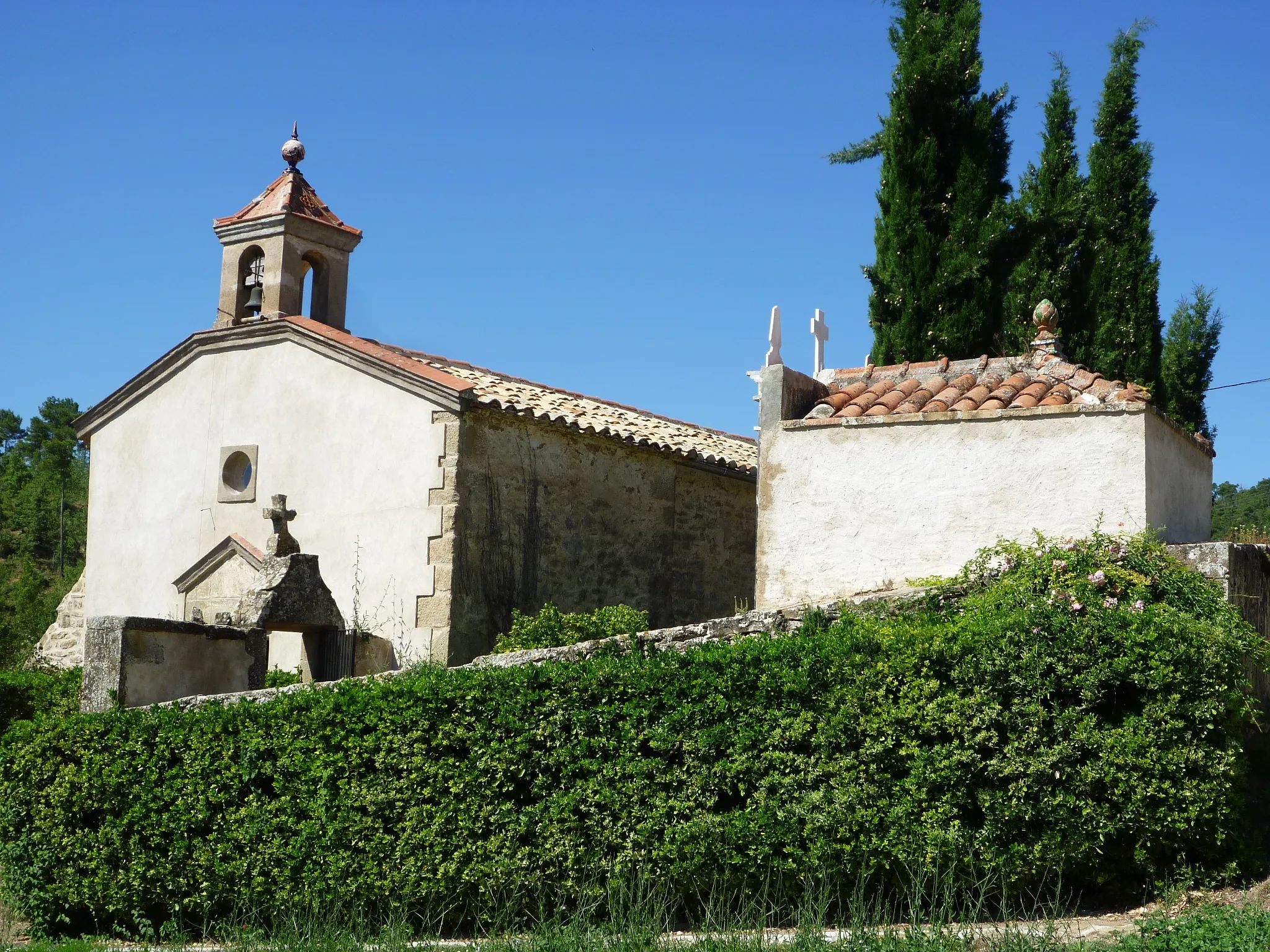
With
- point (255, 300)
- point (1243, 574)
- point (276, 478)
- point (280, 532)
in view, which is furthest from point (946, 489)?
point (255, 300)

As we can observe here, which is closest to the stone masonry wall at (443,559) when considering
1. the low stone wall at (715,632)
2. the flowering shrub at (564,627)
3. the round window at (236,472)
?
the flowering shrub at (564,627)

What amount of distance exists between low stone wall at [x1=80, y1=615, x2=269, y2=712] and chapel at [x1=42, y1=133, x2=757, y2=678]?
0.84m

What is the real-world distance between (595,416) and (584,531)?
184 cm

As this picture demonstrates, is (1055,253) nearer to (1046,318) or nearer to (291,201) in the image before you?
(1046,318)

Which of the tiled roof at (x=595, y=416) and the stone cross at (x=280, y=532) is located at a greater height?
the tiled roof at (x=595, y=416)

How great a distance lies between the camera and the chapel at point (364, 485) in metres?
14.9

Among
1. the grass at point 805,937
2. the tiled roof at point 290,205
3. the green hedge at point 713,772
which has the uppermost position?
the tiled roof at point 290,205

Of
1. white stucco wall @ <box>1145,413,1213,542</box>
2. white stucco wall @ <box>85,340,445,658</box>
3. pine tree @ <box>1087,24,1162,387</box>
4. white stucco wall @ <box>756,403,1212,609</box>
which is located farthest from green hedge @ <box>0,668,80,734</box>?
pine tree @ <box>1087,24,1162,387</box>

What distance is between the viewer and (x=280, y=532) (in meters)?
14.7

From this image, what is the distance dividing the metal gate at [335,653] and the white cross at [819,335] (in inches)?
251

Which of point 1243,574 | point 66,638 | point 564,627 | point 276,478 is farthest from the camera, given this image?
point 66,638

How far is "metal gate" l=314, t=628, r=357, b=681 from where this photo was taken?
1472 centimetres

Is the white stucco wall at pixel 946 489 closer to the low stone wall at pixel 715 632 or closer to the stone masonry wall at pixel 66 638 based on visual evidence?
the low stone wall at pixel 715 632

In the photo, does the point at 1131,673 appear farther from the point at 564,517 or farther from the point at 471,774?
the point at 564,517
